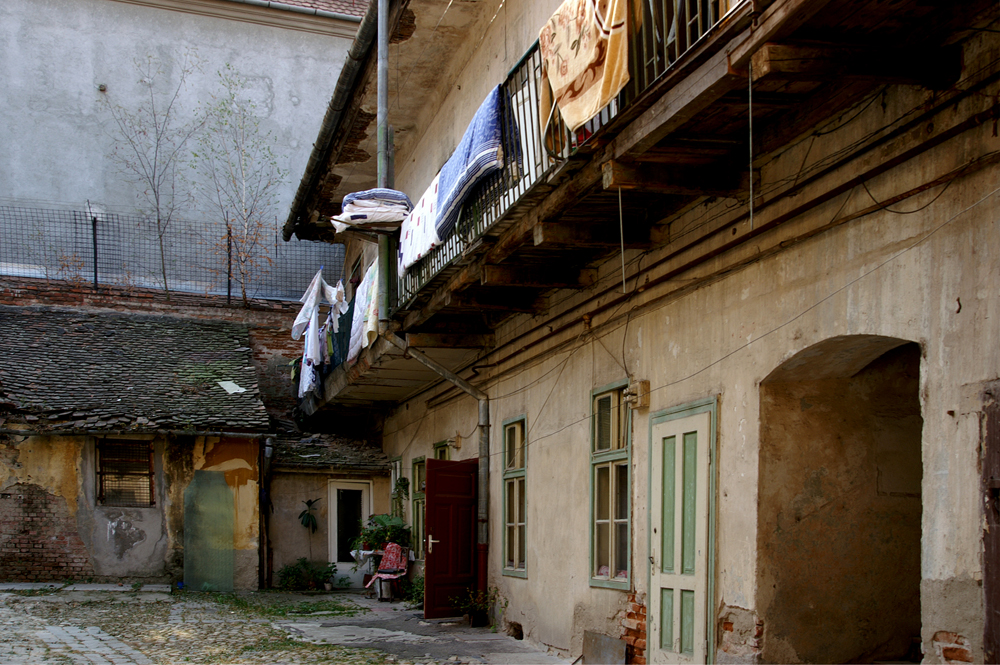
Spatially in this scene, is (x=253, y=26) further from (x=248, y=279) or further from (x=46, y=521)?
(x=46, y=521)

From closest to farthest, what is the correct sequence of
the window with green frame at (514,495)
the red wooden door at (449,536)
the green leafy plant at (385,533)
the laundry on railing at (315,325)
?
the window with green frame at (514,495) → the red wooden door at (449,536) → the green leafy plant at (385,533) → the laundry on railing at (315,325)

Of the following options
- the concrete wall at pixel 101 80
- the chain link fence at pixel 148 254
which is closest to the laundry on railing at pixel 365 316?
the chain link fence at pixel 148 254

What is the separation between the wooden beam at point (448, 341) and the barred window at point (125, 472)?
6.55m

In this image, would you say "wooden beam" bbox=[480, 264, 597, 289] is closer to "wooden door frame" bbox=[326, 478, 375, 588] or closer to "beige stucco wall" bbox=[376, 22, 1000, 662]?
"beige stucco wall" bbox=[376, 22, 1000, 662]

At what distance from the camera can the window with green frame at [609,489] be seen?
8516mm

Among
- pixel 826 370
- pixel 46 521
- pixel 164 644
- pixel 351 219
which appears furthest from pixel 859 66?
pixel 46 521

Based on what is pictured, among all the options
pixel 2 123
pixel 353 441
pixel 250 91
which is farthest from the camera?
pixel 250 91

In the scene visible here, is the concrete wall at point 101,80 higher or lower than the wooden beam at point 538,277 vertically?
higher

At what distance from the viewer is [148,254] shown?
2173 centimetres

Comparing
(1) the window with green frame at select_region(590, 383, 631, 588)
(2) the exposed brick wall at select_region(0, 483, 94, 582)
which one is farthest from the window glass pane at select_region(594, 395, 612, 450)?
(2) the exposed brick wall at select_region(0, 483, 94, 582)

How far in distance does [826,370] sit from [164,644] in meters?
7.25

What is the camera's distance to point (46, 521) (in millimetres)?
15172

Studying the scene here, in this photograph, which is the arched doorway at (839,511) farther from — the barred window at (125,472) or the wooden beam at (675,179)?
the barred window at (125,472)

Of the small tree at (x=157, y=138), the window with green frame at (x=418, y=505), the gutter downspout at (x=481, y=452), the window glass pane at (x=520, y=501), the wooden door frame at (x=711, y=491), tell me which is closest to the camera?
the wooden door frame at (x=711, y=491)
